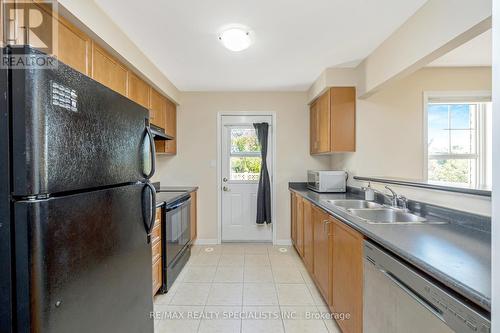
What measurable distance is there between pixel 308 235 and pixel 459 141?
233 centimetres

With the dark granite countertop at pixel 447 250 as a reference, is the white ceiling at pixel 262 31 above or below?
above

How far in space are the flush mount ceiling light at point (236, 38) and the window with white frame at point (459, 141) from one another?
244 centimetres

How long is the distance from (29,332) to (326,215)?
1917mm

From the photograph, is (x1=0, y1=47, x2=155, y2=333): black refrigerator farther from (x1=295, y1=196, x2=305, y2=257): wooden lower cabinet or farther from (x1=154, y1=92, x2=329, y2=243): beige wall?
(x1=154, y1=92, x2=329, y2=243): beige wall

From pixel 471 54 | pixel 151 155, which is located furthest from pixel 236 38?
pixel 471 54

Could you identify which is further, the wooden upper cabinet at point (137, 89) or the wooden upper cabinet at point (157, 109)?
the wooden upper cabinet at point (157, 109)

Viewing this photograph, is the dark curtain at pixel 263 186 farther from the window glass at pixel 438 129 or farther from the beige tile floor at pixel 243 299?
the window glass at pixel 438 129

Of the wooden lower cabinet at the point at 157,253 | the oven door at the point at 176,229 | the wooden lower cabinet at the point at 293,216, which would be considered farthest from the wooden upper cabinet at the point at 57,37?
the wooden lower cabinet at the point at 293,216

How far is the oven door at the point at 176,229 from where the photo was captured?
250cm

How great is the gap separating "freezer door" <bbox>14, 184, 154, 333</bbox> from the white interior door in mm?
2669

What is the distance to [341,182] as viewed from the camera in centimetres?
320

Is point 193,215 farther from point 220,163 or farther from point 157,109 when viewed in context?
point 157,109

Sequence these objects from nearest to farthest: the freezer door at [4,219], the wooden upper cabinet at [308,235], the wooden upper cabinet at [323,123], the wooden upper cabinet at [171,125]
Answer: the freezer door at [4,219] < the wooden upper cabinet at [308,235] < the wooden upper cabinet at [323,123] < the wooden upper cabinet at [171,125]

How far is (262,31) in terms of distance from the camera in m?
2.15
